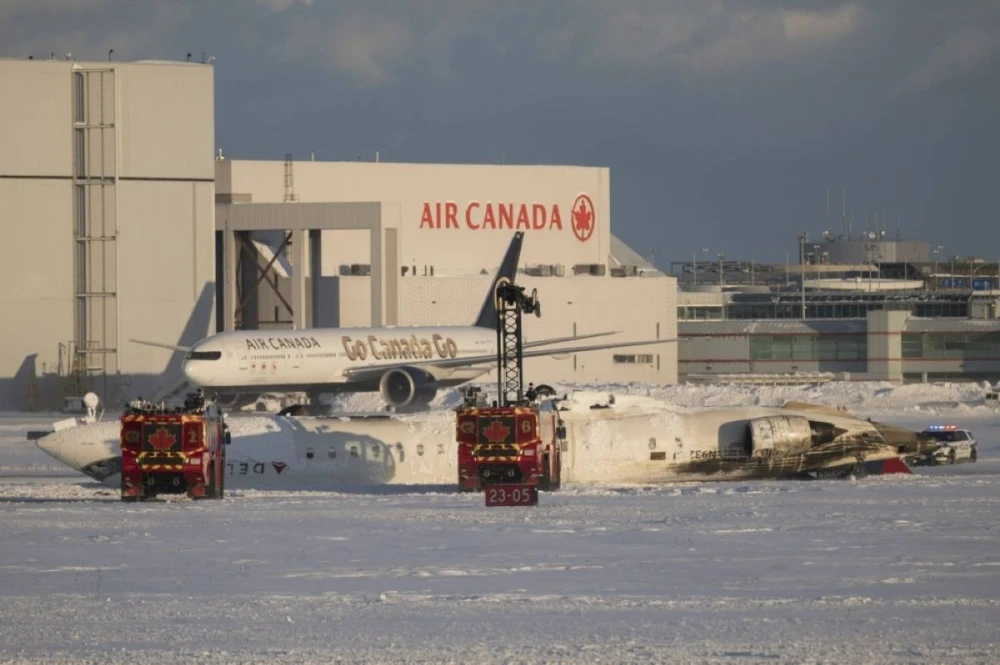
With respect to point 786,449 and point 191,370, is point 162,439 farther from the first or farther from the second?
point 191,370

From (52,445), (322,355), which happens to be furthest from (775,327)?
(52,445)

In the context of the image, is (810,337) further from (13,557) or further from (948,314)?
(13,557)

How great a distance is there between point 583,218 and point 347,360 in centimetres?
3446

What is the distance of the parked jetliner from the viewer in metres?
68.2

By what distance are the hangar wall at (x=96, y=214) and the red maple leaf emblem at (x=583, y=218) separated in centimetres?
3127

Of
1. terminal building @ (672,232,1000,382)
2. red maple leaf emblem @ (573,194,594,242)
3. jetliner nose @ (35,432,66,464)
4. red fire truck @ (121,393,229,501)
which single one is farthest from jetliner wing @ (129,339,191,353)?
red fire truck @ (121,393,229,501)

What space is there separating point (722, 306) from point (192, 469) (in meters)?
106

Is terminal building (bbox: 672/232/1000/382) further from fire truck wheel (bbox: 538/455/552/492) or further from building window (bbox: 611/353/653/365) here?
fire truck wheel (bbox: 538/455/552/492)

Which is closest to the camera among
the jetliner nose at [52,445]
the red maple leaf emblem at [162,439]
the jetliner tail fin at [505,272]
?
the red maple leaf emblem at [162,439]

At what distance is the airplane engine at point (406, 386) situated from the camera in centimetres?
6875

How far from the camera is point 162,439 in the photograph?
112ft

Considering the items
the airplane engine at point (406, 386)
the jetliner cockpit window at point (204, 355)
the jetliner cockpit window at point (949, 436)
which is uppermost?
the jetliner cockpit window at point (204, 355)

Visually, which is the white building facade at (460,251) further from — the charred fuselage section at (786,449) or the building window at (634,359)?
the charred fuselage section at (786,449)

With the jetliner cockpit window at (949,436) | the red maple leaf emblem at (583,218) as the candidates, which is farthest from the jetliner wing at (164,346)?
the jetliner cockpit window at (949,436)
